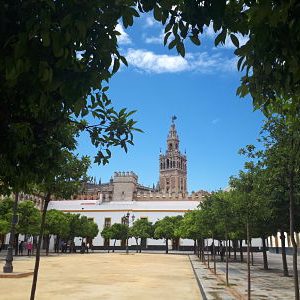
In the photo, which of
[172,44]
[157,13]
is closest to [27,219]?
[172,44]

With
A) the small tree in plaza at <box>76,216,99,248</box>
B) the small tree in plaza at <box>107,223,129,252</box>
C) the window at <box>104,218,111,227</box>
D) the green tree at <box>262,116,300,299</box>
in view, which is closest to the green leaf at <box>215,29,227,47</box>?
the green tree at <box>262,116,300,299</box>

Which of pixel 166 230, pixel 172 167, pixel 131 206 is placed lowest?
pixel 166 230

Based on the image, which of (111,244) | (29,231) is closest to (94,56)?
(29,231)

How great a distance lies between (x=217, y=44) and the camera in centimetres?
322

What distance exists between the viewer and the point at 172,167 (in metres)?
142

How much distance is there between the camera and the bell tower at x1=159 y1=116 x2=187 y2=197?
460ft

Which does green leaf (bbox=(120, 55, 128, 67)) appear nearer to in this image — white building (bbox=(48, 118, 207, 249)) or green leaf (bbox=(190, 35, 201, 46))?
green leaf (bbox=(190, 35, 201, 46))

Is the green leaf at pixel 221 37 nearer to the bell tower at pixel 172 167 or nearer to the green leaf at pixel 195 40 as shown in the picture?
the green leaf at pixel 195 40

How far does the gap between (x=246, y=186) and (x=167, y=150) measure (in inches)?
5134

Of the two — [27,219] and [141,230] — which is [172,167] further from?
[27,219]

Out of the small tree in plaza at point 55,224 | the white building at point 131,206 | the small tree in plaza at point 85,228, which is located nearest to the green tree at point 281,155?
the small tree in plaza at point 55,224

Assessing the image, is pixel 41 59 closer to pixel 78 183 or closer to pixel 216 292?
pixel 78 183

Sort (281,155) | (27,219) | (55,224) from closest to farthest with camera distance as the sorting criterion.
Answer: (281,155), (27,219), (55,224)

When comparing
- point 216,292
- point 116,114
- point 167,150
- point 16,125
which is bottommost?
point 216,292
